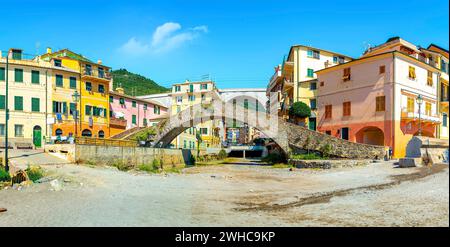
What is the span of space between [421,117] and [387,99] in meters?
3.71

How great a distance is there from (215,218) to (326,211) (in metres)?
3.99

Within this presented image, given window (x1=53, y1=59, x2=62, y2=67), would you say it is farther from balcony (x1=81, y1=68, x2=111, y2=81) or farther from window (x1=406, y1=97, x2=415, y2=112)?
window (x1=406, y1=97, x2=415, y2=112)

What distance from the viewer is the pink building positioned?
5234cm

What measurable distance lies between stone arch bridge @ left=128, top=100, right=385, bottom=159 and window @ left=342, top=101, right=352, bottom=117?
5.32 m

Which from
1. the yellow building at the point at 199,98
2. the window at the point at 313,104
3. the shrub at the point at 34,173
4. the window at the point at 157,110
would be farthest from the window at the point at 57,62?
the window at the point at 313,104

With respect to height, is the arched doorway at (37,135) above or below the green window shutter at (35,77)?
below

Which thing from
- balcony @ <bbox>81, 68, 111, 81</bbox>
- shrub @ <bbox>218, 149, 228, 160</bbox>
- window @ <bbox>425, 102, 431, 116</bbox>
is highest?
balcony @ <bbox>81, 68, 111, 81</bbox>

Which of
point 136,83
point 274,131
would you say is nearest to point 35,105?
point 274,131

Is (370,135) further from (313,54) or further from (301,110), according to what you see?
(313,54)

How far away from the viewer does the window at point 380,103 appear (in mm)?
34500

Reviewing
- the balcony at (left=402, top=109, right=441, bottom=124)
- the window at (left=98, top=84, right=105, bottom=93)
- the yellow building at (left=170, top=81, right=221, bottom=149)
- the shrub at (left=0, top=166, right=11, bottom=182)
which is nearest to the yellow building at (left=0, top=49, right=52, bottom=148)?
the window at (left=98, top=84, right=105, bottom=93)

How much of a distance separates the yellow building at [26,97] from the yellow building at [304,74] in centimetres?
3306

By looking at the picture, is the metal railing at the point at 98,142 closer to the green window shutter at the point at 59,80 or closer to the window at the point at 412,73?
the green window shutter at the point at 59,80

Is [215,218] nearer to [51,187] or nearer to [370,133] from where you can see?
[51,187]
